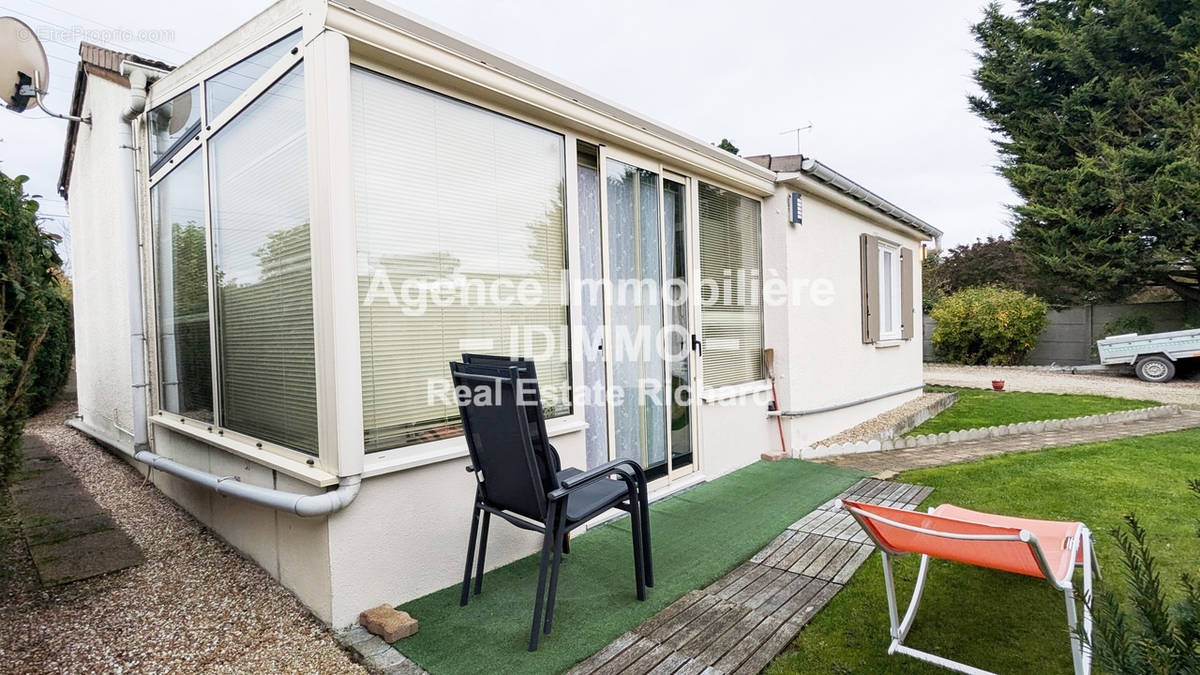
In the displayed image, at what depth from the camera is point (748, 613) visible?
9.30ft

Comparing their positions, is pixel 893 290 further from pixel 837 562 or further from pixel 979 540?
pixel 979 540

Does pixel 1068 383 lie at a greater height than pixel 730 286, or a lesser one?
lesser

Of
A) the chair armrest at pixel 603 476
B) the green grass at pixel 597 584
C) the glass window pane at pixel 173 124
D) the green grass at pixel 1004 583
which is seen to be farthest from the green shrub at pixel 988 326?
the glass window pane at pixel 173 124

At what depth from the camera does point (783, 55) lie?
1184 cm

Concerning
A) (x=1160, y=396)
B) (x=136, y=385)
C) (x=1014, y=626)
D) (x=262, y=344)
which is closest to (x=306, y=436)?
(x=262, y=344)

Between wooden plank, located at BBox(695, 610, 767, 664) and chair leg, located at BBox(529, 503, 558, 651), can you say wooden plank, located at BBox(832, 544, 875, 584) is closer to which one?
wooden plank, located at BBox(695, 610, 767, 664)

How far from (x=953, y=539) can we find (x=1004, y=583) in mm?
1331

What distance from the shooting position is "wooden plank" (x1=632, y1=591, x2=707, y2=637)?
2697 millimetres

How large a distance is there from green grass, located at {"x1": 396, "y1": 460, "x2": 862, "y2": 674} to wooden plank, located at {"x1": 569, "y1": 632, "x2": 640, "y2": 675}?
0.04 meters

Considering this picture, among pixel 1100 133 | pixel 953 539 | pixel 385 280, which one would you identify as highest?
pixel 1100 133

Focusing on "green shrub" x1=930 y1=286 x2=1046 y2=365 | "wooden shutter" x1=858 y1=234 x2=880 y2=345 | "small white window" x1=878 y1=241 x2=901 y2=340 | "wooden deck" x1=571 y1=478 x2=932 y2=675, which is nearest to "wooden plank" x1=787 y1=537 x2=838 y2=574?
"wooden deck" x1=571 y1=478 x2=932 y2=675

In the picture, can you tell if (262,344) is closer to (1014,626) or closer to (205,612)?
(205,612)

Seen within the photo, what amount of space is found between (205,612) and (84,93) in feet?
19.7

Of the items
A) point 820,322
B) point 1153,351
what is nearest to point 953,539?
point 820,322
